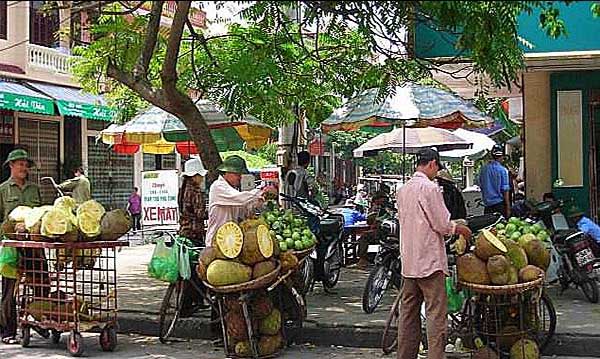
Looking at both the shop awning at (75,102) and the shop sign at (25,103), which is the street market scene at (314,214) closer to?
the shop sign at (25,103)

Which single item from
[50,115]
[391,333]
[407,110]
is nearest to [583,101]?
[407,110]

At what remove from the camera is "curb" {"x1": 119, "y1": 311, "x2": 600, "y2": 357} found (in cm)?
777

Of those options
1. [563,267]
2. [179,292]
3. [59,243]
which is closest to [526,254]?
[563,267]

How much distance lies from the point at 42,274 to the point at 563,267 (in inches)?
223

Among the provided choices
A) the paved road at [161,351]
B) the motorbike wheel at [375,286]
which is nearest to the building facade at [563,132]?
the motorbike wheel at [375,286]

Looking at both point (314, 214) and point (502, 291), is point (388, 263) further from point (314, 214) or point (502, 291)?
point (502, 291)

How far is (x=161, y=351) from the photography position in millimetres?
8164

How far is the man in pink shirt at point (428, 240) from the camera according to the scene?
6.48 meters

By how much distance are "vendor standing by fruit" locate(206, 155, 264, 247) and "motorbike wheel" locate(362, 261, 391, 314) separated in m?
1.71

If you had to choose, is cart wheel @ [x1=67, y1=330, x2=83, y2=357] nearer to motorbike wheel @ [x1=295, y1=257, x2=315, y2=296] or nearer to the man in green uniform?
the man in green uniform

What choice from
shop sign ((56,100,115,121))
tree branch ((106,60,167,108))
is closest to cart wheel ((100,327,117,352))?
tree branch ((106,60,167,108))

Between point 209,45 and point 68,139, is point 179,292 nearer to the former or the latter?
point 209,45

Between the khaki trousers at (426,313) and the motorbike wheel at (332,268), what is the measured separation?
3.86 meters

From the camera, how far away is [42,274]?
792cm
